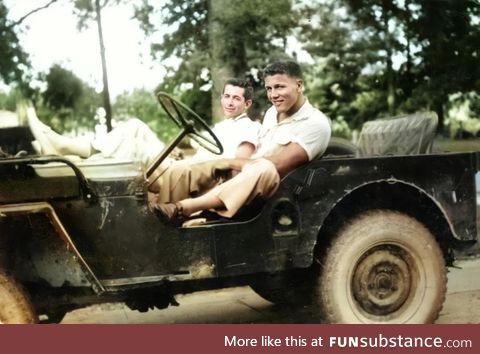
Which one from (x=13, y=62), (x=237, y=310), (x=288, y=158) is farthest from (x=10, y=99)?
(x=237, y=310)

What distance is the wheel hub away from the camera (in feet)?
8.17

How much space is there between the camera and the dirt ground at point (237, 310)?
2516 millimetres

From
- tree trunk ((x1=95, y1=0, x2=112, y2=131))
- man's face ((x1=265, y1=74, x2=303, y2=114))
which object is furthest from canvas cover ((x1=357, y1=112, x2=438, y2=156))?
tree trunk ((x1=95, y1=0, x2=112, y2=131))

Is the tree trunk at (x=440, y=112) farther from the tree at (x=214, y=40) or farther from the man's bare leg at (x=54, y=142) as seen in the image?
the man's bare leg at (x=54, y=142)

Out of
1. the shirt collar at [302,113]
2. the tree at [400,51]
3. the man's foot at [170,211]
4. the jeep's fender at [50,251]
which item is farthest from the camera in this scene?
the tree at [400,51]

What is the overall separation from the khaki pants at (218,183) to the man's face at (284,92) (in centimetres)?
28

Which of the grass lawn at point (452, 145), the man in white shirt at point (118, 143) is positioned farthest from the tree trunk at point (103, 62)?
the grass lawn at point (452, 145)

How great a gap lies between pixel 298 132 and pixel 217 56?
49 centimetres

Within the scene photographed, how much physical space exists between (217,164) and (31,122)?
0.80 m

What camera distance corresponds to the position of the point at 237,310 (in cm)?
275

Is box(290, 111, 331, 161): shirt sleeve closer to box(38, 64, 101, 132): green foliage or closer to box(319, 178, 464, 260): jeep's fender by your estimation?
box(319, 178, 464, 260): jeep's fender

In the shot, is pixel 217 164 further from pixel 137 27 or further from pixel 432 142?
pixel 432 142

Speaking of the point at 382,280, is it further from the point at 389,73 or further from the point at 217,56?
the point at 217,56

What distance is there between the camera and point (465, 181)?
8.12 feet
